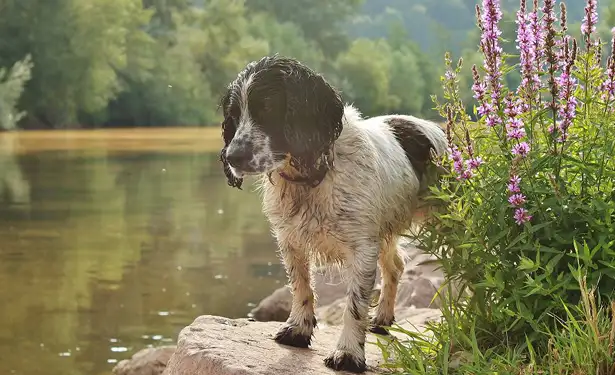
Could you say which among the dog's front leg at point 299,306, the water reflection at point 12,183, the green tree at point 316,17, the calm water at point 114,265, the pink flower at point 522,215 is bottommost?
the water reflection at point 12,183

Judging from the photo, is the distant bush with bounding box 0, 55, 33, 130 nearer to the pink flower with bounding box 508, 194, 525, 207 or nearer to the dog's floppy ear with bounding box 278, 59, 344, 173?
the dog's floppy ear with bounding box 278, 59, 344, 173


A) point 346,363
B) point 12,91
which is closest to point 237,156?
point 346,363

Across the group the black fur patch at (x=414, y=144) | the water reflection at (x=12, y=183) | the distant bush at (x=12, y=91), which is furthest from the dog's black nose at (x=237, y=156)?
the distant bush at (x=12, y=91)

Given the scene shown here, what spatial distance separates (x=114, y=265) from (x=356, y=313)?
28.1 ft

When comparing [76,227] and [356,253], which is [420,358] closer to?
[356,253]

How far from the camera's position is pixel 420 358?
195 inches

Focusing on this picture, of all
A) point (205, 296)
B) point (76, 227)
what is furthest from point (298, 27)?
point (205, 296)

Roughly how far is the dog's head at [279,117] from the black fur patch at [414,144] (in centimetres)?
98

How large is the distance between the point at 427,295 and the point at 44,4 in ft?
137

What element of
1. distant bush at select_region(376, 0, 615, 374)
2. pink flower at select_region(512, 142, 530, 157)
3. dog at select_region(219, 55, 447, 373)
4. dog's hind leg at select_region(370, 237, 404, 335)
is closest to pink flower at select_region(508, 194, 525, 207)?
distant bush at select_region(376, 0, 615, 374)

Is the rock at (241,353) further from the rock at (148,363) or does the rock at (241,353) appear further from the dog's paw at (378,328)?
the rock at (148,363)

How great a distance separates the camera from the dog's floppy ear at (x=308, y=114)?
4.94 metres

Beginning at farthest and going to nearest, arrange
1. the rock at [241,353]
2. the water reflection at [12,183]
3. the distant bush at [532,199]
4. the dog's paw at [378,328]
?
the water reflection at [12,183]
the dog's paw at [378,328]
the rock at [241,353]
the distant bush at [532,199]

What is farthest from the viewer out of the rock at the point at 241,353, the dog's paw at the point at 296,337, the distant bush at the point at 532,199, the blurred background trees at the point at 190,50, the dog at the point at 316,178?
the blurred background trees at the point at 190,50
